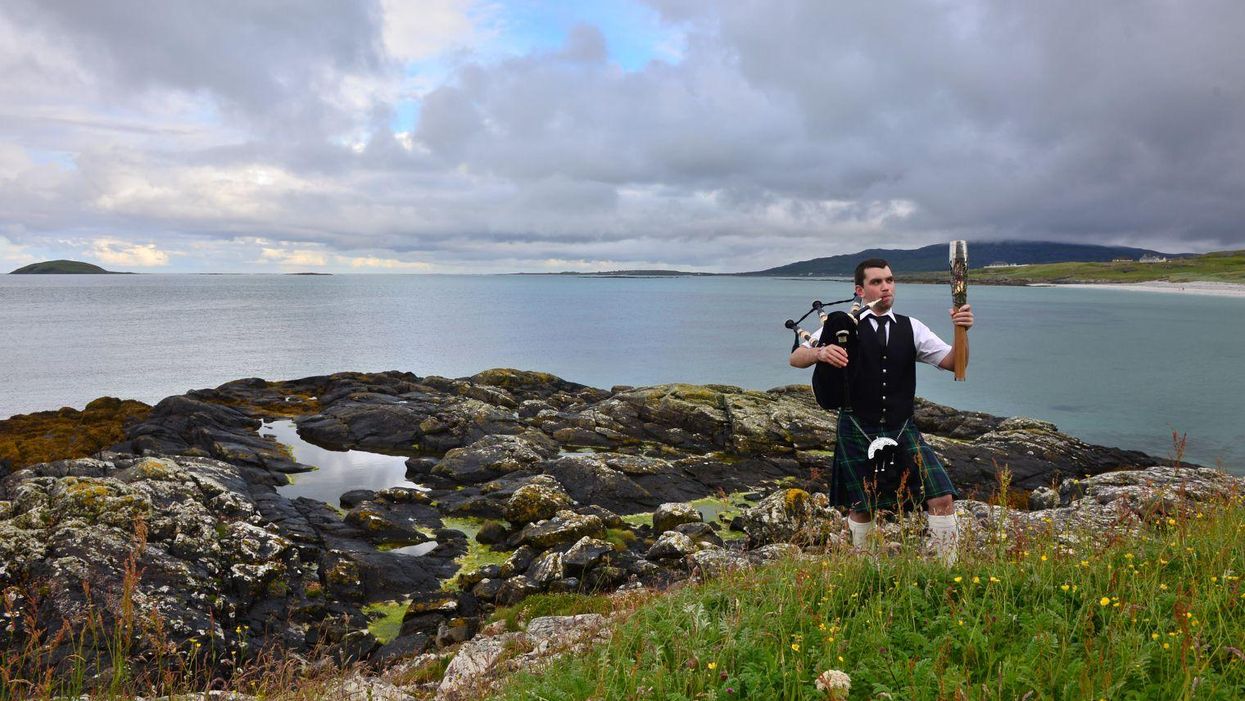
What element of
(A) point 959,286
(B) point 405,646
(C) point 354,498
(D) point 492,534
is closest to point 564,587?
(B) point 405,646

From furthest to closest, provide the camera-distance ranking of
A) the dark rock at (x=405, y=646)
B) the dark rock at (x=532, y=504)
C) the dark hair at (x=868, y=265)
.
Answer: the dark rock at (x=532, y=504) < the dark rock at (x=405, y=646) < the dark hair at (x=868, y=265)

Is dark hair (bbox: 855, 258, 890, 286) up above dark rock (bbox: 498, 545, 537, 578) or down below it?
above

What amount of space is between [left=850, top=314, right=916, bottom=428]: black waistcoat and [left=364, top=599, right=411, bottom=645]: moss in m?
9.46

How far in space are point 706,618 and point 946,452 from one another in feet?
73.4

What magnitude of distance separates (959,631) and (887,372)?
3.08m

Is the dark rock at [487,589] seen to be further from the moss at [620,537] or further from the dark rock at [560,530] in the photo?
the moss at [620,537]

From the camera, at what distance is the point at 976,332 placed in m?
89.3

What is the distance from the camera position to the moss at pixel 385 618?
12.4m

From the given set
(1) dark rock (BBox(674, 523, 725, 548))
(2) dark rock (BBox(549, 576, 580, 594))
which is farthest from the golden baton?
Result: (1) dark rock (BBox(674, 523, 725, 548))

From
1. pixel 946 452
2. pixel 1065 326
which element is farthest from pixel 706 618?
pixel 1065 326

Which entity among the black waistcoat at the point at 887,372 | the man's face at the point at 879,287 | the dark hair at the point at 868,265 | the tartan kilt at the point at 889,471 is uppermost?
the dark hair at the point at 868,265

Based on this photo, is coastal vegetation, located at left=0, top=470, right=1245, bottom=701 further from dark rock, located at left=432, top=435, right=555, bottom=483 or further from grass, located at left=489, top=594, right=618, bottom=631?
dark rock, located at left=432, top=435, right=555, bottom=483

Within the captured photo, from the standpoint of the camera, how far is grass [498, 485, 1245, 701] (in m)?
4.14

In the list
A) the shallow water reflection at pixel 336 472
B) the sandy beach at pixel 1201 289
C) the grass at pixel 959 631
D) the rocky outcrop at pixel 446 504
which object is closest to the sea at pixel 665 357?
the rocky outcrop at pixel 446 504
